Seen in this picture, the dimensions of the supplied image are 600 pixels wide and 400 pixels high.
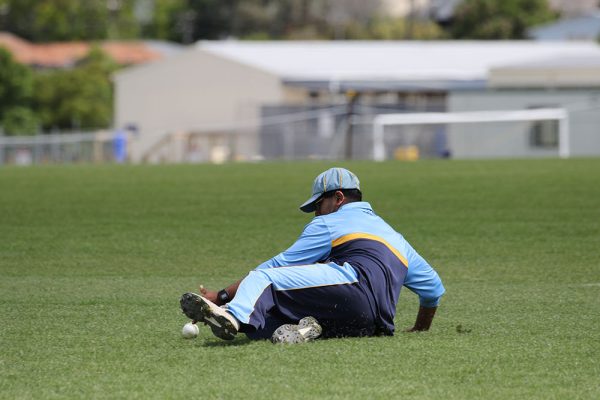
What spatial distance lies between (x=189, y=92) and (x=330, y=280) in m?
52.1

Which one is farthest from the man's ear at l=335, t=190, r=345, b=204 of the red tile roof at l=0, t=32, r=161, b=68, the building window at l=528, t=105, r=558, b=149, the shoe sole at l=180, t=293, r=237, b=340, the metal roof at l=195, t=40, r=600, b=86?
the red tile roof at l=0, t=32, r=161, b=68

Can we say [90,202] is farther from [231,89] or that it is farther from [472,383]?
[231,89]

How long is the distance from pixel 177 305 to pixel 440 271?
4.12 m

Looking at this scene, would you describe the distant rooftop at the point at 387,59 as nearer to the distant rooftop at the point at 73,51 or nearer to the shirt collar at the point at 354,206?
the distant rooftop at the point at 73,51

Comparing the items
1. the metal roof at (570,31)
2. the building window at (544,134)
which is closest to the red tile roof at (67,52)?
the metal roof at (570,31)

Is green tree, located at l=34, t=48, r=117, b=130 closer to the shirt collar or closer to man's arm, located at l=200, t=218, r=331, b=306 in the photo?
the shirt collar

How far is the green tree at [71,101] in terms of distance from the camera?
70.9 metres

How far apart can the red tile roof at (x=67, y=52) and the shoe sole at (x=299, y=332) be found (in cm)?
8242

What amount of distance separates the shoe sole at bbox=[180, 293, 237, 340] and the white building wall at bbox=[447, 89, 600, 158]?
1096 inches

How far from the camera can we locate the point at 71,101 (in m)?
71.3

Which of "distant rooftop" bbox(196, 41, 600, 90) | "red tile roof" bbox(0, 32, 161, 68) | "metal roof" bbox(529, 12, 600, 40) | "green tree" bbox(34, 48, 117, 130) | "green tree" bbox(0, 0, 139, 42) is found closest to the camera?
"distant rooftop" bbox(196, 41, 600, 90)

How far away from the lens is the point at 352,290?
8.67m

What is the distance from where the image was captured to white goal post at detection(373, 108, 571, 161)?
3538 cm

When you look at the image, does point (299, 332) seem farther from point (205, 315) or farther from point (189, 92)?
point (189, 92)
